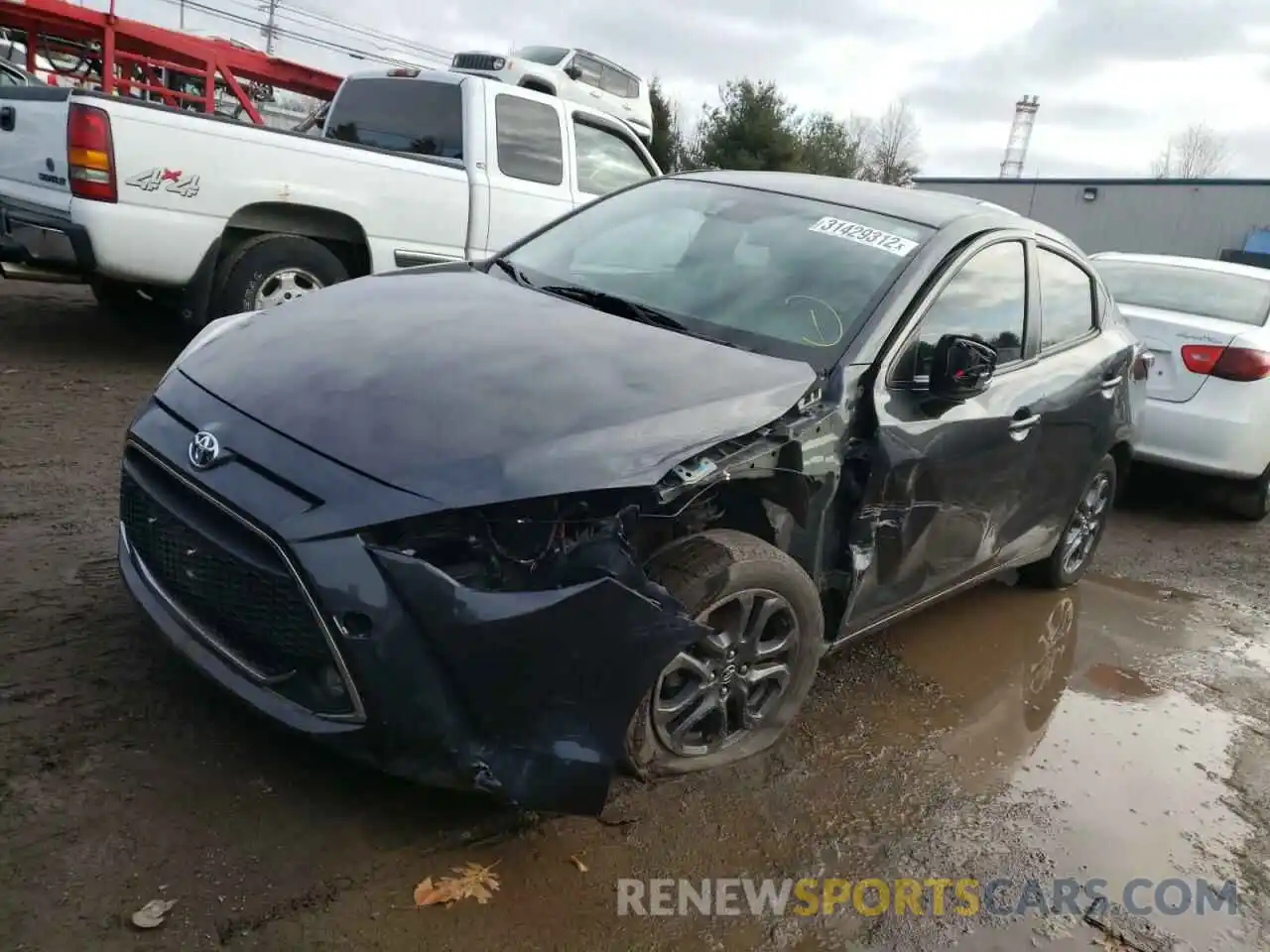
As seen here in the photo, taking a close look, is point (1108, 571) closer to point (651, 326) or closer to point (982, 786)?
point (982, 786)

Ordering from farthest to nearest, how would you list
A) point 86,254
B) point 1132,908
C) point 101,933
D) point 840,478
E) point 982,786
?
point 86,254 < point 982,786 < point 840,478 < point 1132,908 < point 101,933

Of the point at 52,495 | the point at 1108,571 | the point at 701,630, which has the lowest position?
the point at 1108,571

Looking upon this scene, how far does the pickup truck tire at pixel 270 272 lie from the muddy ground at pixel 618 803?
1553 mm

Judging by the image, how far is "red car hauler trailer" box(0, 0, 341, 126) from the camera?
11195 mm

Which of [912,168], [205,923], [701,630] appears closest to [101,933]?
[205,923]

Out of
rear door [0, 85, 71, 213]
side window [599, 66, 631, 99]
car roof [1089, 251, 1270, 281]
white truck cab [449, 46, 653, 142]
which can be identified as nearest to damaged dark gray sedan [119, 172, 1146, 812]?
rear door [0, 85, 71, 213]

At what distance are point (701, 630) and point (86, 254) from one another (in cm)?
455

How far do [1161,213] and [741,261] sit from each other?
2861 centimetres

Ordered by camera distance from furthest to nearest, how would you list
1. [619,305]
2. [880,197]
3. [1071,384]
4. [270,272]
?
[270,272]
[1071,384]
[880,197]
[619,305]

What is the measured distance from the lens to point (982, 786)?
3285 millimetres

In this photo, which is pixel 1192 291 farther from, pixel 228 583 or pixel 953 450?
pixel 228 583

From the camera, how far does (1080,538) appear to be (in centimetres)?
507

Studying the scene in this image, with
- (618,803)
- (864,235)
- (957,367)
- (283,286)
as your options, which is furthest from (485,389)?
(283,286)

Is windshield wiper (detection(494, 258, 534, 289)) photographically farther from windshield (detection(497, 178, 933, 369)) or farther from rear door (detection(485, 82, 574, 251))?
rear door (detection(485, 82, 574, 251))
